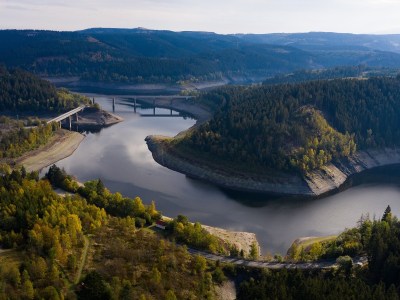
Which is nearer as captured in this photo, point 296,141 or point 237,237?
point 237,237

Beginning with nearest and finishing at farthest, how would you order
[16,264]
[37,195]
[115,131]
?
[16,264] < [37,195] < [115,131]

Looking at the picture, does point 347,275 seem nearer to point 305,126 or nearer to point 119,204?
point 119,204

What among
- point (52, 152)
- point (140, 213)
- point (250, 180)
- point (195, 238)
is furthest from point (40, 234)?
point (52, 152)

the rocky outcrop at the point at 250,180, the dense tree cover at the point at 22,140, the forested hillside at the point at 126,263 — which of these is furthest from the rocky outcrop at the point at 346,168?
the dense tree cover at the point at 22,140

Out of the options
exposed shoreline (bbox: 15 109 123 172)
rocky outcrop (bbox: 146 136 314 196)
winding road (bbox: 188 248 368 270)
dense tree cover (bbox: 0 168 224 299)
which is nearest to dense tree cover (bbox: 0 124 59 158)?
exposed shoreline (bbox: 15 109 123 172)

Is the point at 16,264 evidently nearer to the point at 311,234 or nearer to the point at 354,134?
the point at 311,234

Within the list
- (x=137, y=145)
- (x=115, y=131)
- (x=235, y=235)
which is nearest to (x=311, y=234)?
(x=235, y=235)
